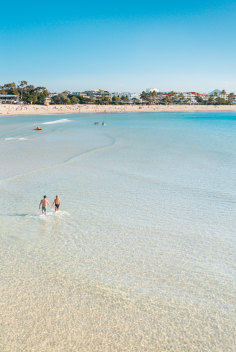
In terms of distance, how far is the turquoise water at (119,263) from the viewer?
25.7 feet

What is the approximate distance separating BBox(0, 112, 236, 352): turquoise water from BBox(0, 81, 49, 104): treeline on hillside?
131086 millimetres

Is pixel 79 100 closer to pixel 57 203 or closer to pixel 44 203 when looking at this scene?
pixel 57 203

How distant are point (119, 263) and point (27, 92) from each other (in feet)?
520

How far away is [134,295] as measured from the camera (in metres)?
9.19

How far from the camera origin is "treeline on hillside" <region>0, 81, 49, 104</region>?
14466 centimetres

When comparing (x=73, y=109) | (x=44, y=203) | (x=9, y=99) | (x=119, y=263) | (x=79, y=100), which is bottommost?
(x=119, y=263)

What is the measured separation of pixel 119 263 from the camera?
11.0 meters

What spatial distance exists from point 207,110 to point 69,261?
19414 cm

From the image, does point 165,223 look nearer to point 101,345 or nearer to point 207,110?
point 101,345

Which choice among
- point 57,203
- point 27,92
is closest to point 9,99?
point 27,92

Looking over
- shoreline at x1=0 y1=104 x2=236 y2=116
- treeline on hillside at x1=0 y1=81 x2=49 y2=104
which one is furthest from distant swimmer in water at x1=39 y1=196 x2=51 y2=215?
treeline on hillside at x1=0 y1=81 x2=49 y2=104

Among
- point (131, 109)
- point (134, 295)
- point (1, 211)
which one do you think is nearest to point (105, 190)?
point (1, 211)

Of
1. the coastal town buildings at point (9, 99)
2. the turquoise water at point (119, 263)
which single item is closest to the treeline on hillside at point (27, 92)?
the coastal town buildings at point (9, 99)

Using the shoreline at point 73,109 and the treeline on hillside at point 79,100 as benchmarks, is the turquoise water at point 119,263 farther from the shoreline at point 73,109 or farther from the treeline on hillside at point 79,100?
the treeline on hillside at point 79,100
